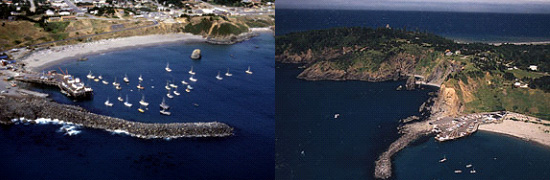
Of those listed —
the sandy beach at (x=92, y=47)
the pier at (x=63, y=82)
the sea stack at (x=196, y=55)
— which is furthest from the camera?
the sea stack at (x=196, y=55)

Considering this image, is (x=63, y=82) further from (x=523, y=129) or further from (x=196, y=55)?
(x=523, y=129)

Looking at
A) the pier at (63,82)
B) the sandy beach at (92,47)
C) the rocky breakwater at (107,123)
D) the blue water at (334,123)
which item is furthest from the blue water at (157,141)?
the blue water at (334,123)

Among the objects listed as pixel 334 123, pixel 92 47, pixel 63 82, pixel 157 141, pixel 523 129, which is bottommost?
pixel 157 141

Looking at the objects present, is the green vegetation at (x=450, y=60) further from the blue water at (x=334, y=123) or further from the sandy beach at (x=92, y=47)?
the sandy beach at (x=92, y=47)

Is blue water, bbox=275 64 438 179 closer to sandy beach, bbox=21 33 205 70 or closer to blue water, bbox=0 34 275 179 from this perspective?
blue water, bbox=0 34 275 179

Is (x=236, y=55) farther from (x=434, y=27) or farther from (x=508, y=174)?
(x=508, y=174)

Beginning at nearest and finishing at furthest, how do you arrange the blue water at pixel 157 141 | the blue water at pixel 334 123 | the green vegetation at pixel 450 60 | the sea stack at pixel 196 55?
the blue water at pixel 334 123, the blue water at pixel 157 141, the green vegetation at pixel 450 60, the sea stack at pixel 196 55

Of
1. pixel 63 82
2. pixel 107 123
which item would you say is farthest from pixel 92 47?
pixel 107 123
